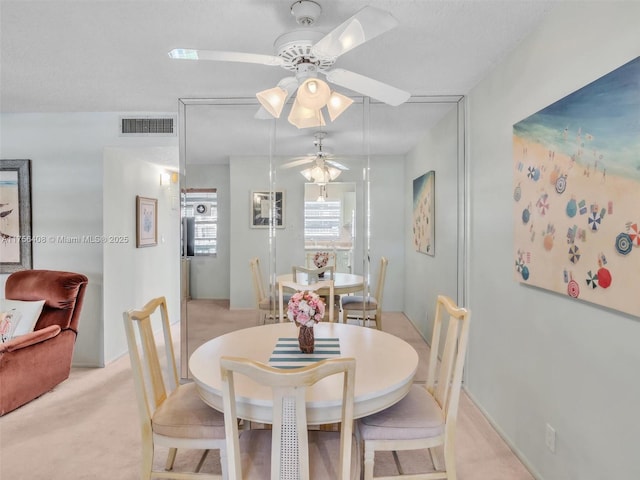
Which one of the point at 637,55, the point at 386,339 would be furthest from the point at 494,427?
the point at 637,55

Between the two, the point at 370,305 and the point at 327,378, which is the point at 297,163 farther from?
the point at 327,378

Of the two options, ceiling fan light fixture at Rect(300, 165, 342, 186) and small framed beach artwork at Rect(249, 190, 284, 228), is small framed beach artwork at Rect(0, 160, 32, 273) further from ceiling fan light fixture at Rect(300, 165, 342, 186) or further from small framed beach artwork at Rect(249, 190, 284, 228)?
ceiling fan light fixture at Rect(300, 165, 342, 186)

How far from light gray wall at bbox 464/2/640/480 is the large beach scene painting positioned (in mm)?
80

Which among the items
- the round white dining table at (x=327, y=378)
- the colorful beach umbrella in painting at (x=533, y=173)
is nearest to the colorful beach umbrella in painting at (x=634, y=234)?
the colorful beach umbrella in painting at (x=533, y=173)

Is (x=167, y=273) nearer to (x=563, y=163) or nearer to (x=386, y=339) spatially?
(x=386, y=339)

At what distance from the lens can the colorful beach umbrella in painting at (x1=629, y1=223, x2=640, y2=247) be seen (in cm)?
139

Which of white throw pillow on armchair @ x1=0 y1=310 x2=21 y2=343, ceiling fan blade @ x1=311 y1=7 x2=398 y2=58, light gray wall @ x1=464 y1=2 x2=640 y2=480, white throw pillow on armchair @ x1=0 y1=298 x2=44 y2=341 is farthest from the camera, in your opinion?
white throw pillow on armchair @ x1=0 y1=298 x2=44 y2=341

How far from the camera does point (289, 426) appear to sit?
4.26ft

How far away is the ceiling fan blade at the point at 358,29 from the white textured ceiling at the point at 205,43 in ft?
1.49

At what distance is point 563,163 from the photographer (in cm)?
181

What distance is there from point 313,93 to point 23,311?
2.94 m

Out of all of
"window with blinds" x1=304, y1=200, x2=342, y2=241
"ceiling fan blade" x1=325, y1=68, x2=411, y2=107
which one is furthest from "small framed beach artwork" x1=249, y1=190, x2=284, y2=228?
"ceiling fan blade" x1=325, y1=68, x2=411, y2=107

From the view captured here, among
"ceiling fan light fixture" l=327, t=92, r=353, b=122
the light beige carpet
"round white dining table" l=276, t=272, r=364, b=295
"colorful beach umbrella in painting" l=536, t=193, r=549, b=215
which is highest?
"ceiling fan light fixture" l=327, t=92, r=353, b=122

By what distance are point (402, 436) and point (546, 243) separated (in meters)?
1.17
